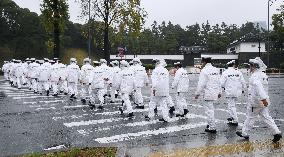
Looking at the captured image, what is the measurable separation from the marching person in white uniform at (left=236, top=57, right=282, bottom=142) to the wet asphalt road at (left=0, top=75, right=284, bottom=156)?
69cm

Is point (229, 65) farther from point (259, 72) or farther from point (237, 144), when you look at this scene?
point (237, 144)

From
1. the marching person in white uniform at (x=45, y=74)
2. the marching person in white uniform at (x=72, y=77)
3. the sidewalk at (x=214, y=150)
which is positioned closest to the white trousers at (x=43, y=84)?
the marching person in white uniform at (x=45, y=74)

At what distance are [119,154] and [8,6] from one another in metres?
58.9

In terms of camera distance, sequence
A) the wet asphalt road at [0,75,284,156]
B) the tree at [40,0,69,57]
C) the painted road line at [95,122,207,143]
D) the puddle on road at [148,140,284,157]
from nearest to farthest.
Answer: the puddle on road at [148,140,284,157] → the wet asphalt road at [0,75,284,156] → the painted road line at [95,122,207,143] → the tree at [40,0,69,57]

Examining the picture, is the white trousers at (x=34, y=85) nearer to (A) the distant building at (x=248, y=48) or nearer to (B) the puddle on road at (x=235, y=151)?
(B) the puddle on road at (x=235, y=151)

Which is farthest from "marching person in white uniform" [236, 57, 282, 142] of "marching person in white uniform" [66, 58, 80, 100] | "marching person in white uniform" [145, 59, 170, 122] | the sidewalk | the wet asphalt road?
"marching person in white uniform" [66, 58, 80, 100]

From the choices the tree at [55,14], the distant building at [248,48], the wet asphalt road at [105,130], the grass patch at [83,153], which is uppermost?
the tree at [55,14]

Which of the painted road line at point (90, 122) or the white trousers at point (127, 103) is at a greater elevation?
the white trousers at point (127, 103)

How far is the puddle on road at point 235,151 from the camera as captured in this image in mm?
9078

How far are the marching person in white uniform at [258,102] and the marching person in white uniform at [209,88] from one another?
1.32 m

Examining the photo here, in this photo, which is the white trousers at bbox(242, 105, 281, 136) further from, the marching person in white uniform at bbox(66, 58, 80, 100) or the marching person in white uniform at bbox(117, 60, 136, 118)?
the marching person in white uniform at bbox(66, 58, 80, 100)

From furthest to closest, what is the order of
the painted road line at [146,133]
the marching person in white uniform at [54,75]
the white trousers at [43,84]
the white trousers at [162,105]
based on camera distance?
the white trousers at [43,84] < the marching person in white uniform at [54,75] < the white trousers at [162,105] < the painted road line at [146,133]

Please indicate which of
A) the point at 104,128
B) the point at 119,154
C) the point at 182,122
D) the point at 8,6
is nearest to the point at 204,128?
the point at 182,122

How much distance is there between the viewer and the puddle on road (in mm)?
9078
